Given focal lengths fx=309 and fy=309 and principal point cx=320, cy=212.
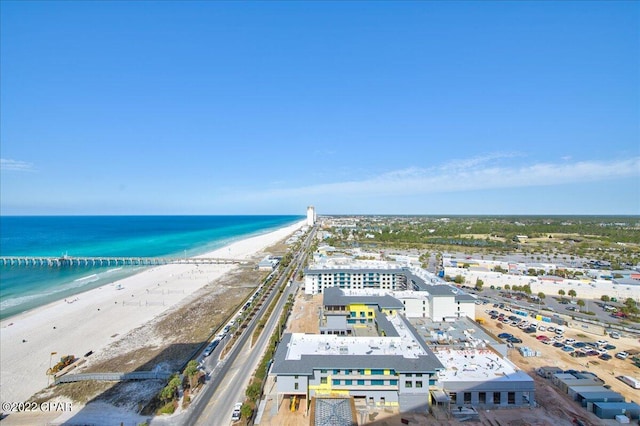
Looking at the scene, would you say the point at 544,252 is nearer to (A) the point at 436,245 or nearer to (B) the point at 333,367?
(A) the point at 436,245

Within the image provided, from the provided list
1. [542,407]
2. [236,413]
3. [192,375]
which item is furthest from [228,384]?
[542,407]

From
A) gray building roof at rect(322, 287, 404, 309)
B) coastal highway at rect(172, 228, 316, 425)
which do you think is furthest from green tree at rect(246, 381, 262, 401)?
gray building roof at rect(322, 287, 404, 309)

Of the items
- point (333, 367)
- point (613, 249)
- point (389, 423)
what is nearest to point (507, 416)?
point (389, 423)

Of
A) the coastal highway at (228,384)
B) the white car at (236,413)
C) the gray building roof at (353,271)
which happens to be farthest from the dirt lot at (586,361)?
the white car at (236,413)

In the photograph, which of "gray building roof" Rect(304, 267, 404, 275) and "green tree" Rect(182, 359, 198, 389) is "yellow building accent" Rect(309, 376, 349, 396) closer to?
"green tree" Rect(182, 359, 198, 389)

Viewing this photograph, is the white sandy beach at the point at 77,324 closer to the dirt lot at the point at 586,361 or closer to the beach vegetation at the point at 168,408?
the beach vegetation at the point at 168,408
